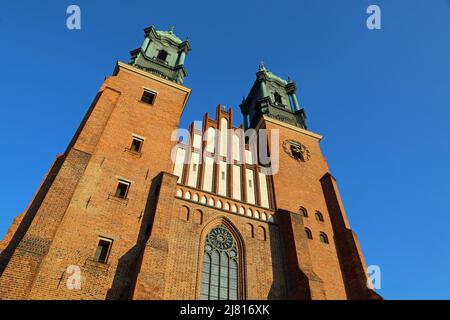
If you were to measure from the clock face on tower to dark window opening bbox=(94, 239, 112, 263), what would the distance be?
13604 millimetres

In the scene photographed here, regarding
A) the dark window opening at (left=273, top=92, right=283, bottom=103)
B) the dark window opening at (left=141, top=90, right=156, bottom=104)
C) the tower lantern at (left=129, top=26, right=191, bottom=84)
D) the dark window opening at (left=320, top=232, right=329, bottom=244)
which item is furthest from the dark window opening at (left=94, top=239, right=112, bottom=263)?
the dark window opening at (left=273, top=92, right=283, bottom=103)

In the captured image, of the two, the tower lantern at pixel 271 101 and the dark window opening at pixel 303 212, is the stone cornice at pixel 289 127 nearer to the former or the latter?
the tower lantern at pixel 271 101

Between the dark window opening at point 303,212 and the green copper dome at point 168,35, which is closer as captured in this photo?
the dark window opening at point 303,212

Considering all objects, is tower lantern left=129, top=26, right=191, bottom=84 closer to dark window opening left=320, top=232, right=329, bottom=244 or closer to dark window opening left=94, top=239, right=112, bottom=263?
dark window opening left=94, top=239, right=112, bottom=263

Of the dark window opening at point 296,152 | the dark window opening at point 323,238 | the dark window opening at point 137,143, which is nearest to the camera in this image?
the dark window opening at point 137,143

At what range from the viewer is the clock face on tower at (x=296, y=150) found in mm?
22312

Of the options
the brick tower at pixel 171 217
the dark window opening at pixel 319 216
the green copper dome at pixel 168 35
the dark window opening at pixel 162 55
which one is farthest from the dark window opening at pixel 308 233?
the green copper dome at pixel 168 35

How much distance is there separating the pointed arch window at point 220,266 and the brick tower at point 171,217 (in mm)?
48

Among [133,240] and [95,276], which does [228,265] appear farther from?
[95,276]

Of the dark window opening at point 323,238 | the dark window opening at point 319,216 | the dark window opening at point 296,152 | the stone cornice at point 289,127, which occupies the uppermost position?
the stone cornice at point 289,127

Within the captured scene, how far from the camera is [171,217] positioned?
14.3 m

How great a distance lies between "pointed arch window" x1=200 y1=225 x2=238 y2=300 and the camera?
43.4 feet

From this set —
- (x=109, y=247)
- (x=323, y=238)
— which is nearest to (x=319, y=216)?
(x=323, y=238)
